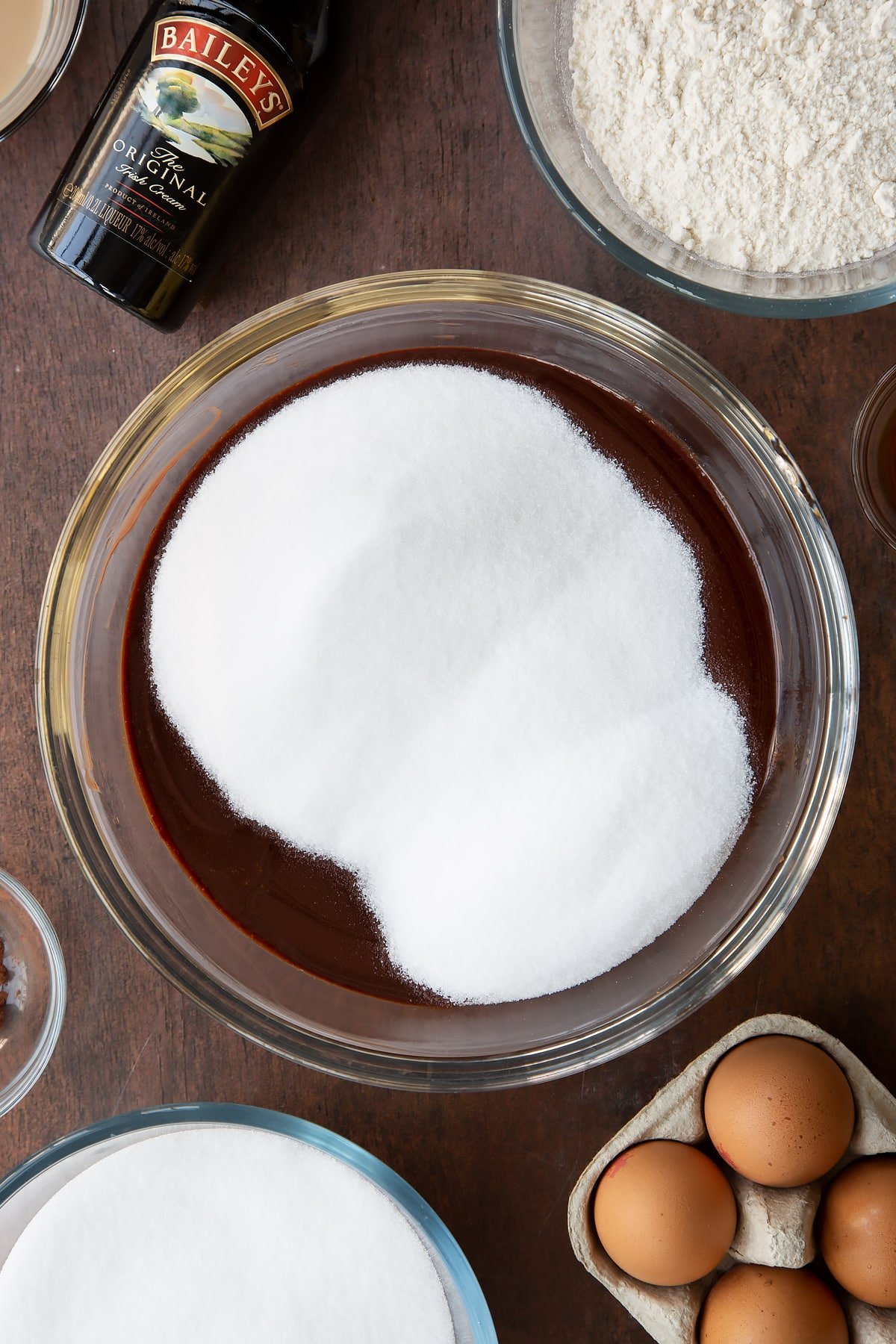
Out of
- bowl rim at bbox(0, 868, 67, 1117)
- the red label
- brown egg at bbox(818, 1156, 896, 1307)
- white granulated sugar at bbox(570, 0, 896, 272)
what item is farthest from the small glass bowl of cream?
brown egg at bbox(818, 1156, 896, 1307)

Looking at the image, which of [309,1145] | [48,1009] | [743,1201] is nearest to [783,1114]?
[743,1201]

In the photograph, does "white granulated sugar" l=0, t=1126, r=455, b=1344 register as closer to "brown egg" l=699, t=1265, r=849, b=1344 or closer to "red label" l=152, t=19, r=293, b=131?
"brown egg" l=699, t=1265, r=849, b=1344

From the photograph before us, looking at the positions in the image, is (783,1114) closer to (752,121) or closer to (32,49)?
(752,121)

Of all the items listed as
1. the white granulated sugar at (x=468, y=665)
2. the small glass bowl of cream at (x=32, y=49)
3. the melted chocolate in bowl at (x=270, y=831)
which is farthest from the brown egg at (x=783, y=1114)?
the small glass bowl of cream at (x=32, y=49)

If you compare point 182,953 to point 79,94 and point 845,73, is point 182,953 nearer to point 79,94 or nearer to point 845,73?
Result: point 79,94

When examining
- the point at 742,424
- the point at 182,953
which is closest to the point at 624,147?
the point at 742,424

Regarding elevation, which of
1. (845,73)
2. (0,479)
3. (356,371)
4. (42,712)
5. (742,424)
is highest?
(845,73)
